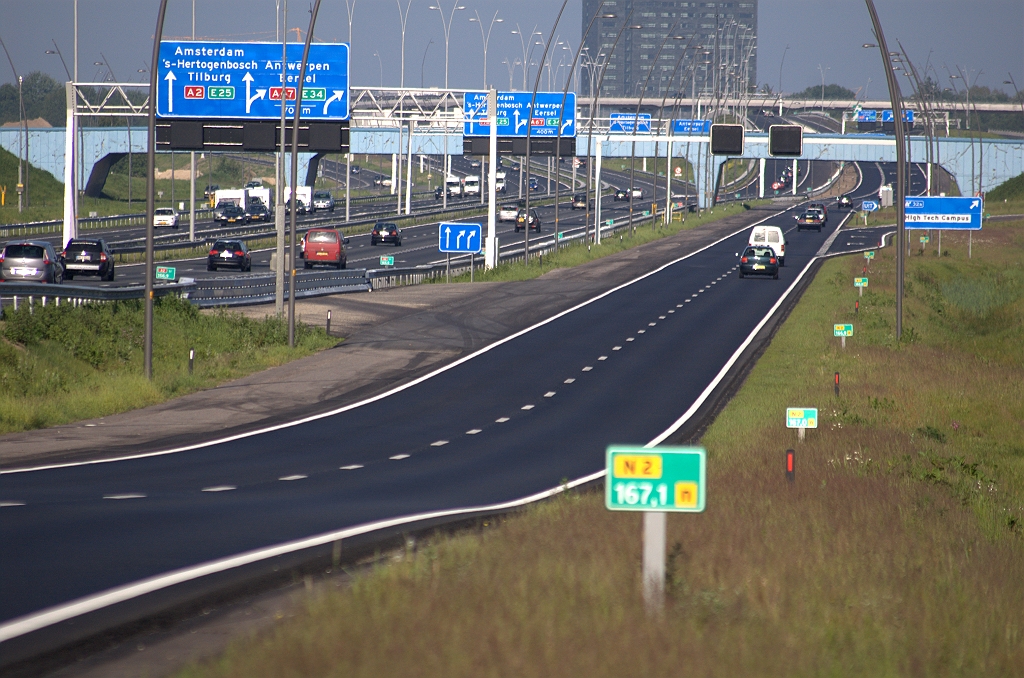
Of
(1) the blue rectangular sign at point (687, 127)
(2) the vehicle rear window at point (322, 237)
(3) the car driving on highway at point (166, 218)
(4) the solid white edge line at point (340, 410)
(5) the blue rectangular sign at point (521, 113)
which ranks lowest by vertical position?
(4) the solid white edge line at point (340, 410)

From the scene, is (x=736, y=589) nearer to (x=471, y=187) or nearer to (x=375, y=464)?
(x=375, y=464)

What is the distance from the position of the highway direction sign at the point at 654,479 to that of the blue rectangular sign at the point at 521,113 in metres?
64.2

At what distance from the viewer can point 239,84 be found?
1882 inches

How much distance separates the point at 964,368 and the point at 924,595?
25288 millimetres

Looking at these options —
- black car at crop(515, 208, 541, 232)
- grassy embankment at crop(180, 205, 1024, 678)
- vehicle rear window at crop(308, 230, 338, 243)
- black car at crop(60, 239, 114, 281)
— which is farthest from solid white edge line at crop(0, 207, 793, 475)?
black car at crop(515, 208, 541, 232)

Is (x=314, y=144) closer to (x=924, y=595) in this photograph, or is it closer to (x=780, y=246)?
(x=780, y=246)

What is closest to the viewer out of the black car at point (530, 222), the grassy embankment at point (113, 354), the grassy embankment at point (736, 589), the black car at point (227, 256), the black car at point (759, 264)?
the grassy embankment at point (736, 589)

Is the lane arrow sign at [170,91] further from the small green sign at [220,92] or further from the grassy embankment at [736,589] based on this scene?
the grassy embankment at [736,589]

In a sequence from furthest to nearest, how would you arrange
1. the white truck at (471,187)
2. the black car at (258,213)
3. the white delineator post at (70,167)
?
the white truck at (471,187)
the black car at (258,213)
the white delineator post at (70,167)

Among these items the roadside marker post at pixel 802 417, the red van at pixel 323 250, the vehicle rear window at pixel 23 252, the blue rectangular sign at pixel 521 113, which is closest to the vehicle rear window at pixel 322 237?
the red van at pixel 323 250

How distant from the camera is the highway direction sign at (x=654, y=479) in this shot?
7.88m

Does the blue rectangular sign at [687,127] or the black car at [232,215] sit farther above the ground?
the blue rectangular sign at [687,127]

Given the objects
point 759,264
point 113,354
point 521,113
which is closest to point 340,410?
point 113,354

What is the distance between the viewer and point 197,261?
220 feet
